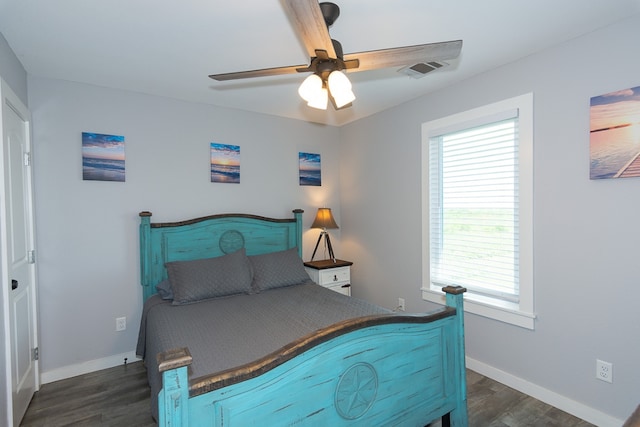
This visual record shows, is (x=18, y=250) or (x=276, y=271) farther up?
(x=18, y=250)

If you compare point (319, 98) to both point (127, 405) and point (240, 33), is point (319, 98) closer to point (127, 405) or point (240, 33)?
point (240, 33)

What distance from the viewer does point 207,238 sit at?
3.23 metres

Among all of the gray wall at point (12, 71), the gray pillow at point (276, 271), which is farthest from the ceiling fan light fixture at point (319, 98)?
the gray wall at point (12, 71)

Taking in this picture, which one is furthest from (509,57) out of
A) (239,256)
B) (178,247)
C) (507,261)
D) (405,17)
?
(178,247)

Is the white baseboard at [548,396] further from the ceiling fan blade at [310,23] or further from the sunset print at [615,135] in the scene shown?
the ceiling fan blade at [310,23]

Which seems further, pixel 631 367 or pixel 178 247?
pixel 178 247

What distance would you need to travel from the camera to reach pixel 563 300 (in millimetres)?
2178

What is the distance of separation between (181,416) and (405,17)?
218cm

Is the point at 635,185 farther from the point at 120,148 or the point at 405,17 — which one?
the point at 120,148

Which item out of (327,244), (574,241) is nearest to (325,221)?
(327,244)

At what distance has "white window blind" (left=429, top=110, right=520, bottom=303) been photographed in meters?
2.49

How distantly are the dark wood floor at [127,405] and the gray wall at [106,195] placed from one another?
0.27m

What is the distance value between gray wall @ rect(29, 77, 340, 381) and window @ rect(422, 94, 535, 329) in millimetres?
1945

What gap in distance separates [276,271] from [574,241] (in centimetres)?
236
